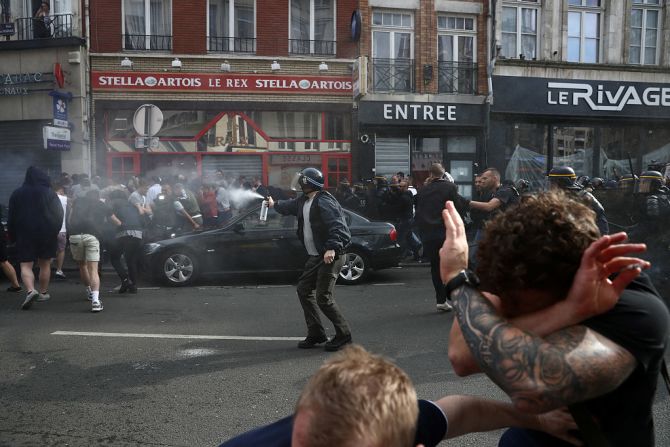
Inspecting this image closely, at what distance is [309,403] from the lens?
1.38 meters

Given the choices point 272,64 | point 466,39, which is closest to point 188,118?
point 272,64

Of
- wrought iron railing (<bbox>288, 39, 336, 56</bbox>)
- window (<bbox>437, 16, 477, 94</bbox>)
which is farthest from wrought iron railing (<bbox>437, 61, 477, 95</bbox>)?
wrought iron railing (<bbox>288, 39, 336, 56</bbox>)

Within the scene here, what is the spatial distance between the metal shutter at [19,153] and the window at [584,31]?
15.5 metres

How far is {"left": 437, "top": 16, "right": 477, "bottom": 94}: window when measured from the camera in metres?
18.7

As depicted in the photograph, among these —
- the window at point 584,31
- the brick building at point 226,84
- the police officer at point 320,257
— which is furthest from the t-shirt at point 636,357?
the window at point 584,31

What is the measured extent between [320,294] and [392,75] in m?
13.4

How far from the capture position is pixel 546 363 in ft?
5.01

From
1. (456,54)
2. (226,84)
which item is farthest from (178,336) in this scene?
(456,54)

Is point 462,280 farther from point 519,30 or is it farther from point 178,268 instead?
point 519,30

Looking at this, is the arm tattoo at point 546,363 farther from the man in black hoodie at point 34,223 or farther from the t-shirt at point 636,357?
the man in black hoodie at point 34,223

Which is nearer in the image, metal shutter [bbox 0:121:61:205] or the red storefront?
the red storefront

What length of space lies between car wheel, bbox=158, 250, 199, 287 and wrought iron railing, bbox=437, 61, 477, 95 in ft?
36.0

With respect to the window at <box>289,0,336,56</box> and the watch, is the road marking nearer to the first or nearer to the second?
the watch

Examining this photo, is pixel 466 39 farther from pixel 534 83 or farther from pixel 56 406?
pixel 56 406
